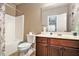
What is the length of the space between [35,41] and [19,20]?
0.45 metres

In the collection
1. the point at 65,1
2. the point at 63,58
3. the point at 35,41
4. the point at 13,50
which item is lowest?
the point at 63,58

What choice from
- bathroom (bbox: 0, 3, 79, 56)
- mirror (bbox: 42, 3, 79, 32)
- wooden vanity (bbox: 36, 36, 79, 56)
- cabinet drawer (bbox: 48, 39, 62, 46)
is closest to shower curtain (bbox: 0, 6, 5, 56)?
bathroom (bbox: 0, 3, 79, 56)

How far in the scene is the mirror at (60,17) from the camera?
6.58ft

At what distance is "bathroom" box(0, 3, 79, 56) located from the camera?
2.04 m

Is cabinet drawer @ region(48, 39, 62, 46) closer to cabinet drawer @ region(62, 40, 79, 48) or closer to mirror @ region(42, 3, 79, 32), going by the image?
cabinet drawer @ region(62, 40, 79, 48)

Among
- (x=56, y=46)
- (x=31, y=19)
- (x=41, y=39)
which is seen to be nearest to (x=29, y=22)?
(x=31, y=19)

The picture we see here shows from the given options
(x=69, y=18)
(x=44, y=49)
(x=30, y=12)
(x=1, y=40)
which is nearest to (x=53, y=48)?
(x=44, y=49)

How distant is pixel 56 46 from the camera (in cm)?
205

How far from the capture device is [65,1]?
80.4 inches

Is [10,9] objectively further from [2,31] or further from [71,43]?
[71,43]

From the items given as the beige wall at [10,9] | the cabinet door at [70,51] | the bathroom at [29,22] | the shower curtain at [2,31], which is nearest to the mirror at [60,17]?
the bathroom at [29,22]

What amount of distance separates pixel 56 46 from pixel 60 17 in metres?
0.48

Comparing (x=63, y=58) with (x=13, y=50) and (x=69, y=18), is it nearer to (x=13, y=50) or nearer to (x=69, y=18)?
(x=69, y=18)

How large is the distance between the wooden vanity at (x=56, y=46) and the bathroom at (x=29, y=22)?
0.07m
